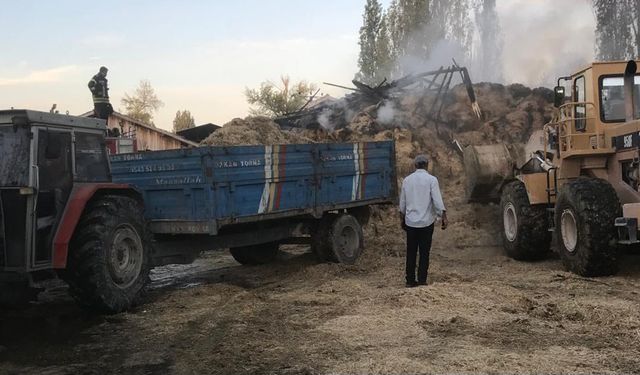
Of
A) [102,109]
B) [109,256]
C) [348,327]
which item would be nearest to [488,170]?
[348,327]

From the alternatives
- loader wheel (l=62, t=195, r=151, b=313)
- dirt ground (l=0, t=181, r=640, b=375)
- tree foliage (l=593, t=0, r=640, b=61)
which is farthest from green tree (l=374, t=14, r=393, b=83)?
loader wheel (l=62, t=195, r=151, b=313)

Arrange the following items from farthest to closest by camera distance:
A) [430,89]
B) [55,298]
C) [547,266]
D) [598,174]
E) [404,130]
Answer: [430,89]
[404,130]
[547,266]
[598,174]
[55,298]

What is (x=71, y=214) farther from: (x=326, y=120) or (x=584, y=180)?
(x=326, y=120)

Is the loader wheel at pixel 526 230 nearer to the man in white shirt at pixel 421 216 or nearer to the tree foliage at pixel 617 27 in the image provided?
the man in white shirt at pixel 421 216

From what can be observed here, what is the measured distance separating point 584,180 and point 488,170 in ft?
13.7

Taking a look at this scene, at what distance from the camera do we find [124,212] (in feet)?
22.2

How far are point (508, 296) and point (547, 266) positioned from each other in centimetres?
293

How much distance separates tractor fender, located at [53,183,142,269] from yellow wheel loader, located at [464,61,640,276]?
5934 millimetres

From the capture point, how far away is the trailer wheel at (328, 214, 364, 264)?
9.59 m

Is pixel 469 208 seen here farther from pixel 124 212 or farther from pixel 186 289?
pixel 124 212

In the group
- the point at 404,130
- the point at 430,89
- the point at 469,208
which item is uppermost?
the point at 430,89

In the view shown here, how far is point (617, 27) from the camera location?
29906mm

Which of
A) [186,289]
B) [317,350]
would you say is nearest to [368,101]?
[186,289]

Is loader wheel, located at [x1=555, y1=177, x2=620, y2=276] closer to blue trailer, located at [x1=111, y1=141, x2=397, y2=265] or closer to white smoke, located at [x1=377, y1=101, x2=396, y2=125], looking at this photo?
blue trailer, located at [x1=111, y1=141, x2=397, y2=265]
